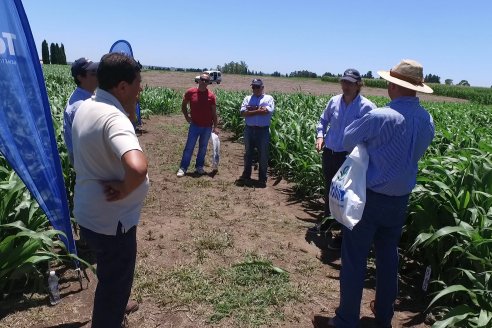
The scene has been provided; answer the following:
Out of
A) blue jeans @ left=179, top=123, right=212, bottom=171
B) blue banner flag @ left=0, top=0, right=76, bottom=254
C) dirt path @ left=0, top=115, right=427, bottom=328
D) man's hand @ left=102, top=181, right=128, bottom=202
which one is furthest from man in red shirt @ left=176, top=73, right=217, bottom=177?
man's hand @ left=102, top=181, right=128, bottom=202

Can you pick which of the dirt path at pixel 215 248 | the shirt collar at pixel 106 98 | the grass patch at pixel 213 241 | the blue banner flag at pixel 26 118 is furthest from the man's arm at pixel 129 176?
the grass patch at pixel 213 241

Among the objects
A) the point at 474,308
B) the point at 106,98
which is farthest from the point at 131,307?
the point at 474,308

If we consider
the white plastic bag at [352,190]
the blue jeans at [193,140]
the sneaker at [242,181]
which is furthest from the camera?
the blue jeans at [193,140]

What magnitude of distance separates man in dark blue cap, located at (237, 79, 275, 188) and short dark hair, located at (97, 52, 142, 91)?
4.61m

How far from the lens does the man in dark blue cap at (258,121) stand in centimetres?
674

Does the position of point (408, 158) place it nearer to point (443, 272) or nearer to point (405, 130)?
point (405, 130)

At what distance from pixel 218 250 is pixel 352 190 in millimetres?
1987

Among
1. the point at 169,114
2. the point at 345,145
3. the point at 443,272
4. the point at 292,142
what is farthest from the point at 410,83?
the point at 169,114

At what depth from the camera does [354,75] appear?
4.19 metres

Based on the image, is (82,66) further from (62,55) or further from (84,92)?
(62,55)

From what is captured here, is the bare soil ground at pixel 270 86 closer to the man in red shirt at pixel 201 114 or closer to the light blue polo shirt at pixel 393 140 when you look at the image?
the man in red shirt at pixel 201 114

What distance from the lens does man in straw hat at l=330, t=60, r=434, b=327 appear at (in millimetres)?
2693

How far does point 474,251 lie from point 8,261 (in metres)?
3.45

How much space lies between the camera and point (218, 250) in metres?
4.30
